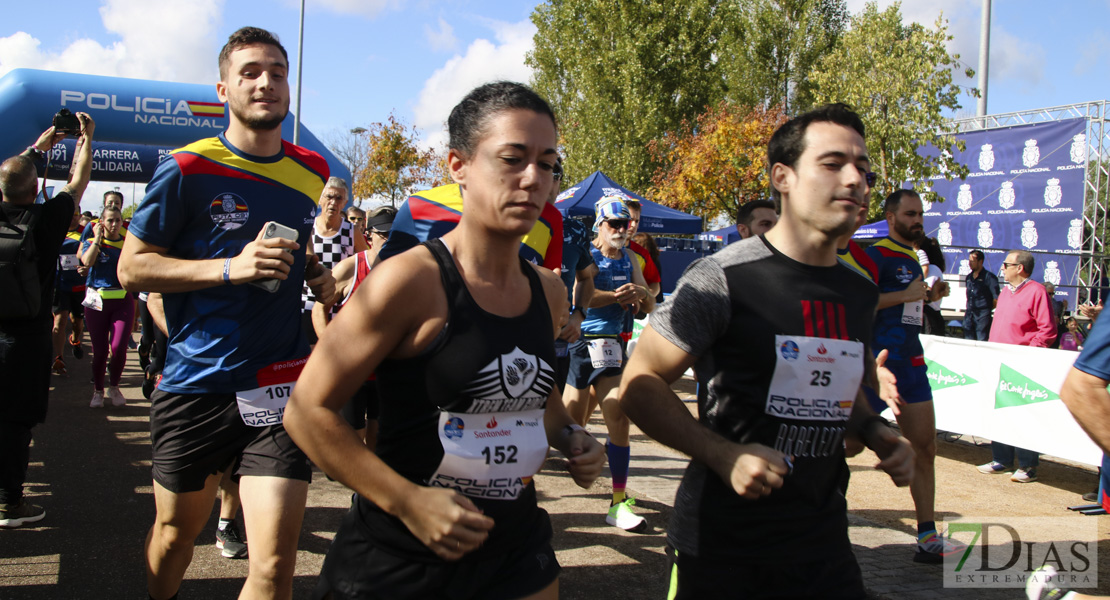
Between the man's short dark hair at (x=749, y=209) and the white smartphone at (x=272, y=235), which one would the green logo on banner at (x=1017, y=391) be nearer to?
the man's short dark hair at (x=749, y=209)

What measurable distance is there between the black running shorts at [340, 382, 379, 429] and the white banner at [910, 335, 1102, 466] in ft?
18.0

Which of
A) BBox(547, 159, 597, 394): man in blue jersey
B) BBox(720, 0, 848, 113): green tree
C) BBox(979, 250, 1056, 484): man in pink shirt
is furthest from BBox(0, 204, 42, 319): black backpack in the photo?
BBox(720, 0, 848, 113): green tree

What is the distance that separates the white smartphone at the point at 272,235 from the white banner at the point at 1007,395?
20.8 feet

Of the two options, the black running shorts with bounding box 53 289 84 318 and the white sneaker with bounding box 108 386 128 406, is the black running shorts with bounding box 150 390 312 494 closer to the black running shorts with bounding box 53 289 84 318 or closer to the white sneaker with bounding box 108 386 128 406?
the white sneaker with bounding box 108 386 128 406

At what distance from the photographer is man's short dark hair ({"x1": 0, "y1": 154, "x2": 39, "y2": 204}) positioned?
4.76 meters

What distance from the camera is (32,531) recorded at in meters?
4.64

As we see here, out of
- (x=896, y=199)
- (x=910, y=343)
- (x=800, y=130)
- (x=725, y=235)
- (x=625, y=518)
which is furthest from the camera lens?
(x=725, y=235)

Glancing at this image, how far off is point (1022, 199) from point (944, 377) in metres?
15.6

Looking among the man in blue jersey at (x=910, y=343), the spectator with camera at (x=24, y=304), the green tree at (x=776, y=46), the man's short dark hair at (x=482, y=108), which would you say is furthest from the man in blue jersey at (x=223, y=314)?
the green tree at (x=776, y=46)

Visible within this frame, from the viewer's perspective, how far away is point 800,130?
2.38 metres

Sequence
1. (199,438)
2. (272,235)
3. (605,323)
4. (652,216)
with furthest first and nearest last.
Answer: (652,216) < (605,323) < (199,438) < (272,235)

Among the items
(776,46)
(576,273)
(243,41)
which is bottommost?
(576,273)

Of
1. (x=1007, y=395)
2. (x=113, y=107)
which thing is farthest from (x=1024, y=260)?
(x=113, y=107)

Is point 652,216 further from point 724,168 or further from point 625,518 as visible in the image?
point 625,518
